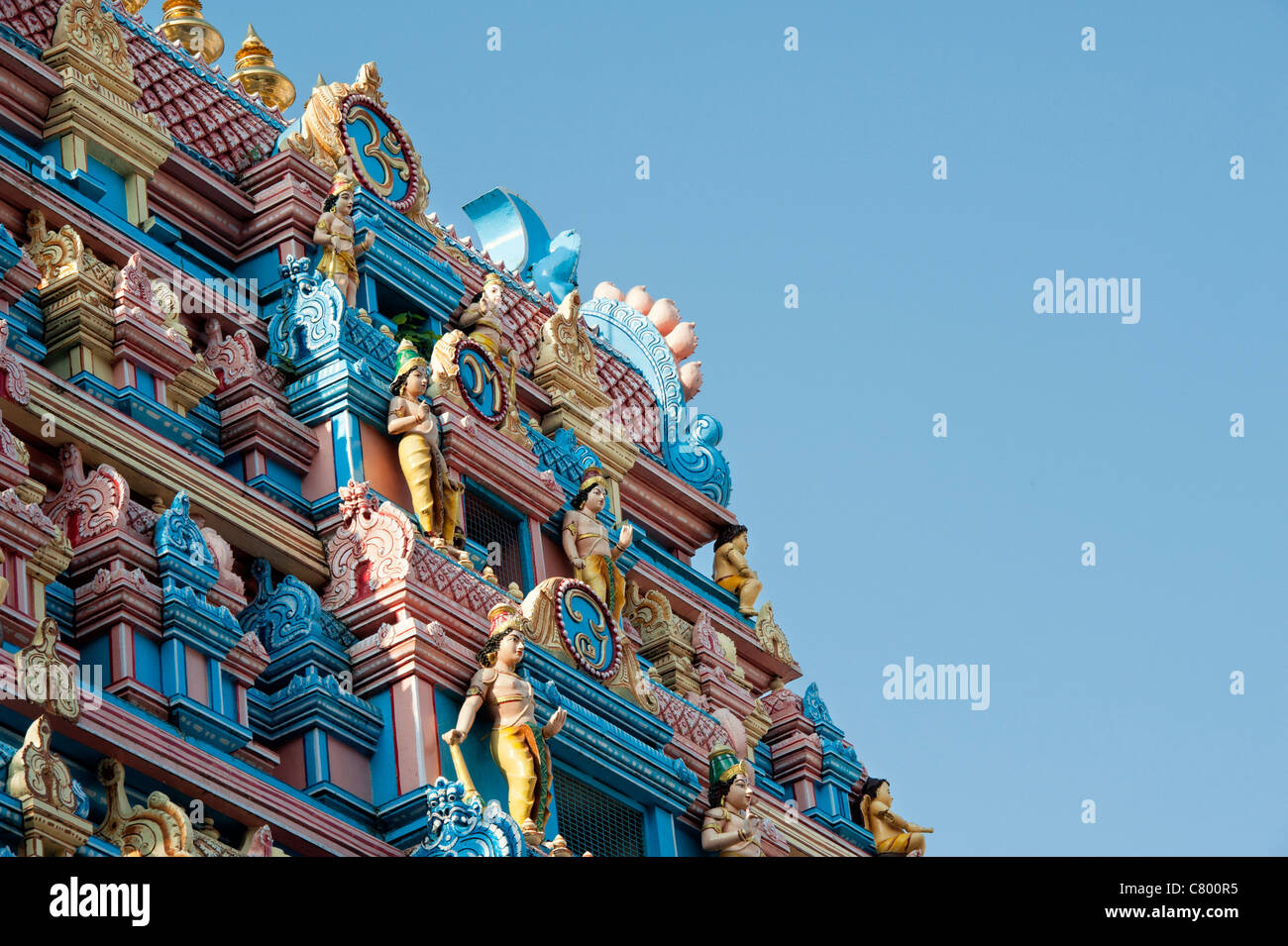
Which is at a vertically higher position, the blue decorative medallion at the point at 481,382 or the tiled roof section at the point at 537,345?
the tiled roof section at the point at 537,345

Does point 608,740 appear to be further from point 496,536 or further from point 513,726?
point 496,536

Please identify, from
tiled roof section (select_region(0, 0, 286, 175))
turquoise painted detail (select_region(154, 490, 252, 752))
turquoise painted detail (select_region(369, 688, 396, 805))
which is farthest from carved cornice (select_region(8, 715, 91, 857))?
tiled roof section (select_region(0, 0, 286, 175))

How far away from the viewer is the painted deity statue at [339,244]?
2402 centimetres

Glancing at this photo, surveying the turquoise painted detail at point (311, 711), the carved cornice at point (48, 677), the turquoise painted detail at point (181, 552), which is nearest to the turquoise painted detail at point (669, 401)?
the turquoise painted detail at point (311, 711)

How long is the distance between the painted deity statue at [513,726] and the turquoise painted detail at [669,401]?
782 cm

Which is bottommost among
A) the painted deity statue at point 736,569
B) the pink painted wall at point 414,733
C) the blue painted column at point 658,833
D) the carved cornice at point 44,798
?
the carved cornice at point 44,798

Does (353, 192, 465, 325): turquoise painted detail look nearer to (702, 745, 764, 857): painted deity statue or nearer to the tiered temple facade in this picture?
the tiered temple facade

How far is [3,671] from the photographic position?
1742 cm

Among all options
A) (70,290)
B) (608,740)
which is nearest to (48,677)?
(70,290)

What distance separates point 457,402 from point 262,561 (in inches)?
114

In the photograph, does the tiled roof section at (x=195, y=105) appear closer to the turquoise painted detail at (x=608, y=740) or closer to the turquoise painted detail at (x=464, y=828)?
the turquoise painted detail at (x=608, y=740)

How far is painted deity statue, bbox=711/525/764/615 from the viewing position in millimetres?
29000

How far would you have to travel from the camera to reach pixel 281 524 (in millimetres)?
21703

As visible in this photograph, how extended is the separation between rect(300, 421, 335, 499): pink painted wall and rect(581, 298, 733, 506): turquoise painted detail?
22.4ft
